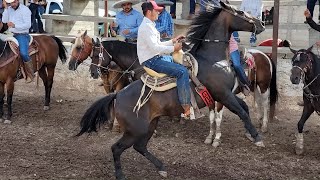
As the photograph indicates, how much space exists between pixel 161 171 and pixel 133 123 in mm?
852

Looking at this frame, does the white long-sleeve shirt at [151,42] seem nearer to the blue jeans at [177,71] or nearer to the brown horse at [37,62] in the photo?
the blue jeans at [177,71]

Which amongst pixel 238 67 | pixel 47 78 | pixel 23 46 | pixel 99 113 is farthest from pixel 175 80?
pixel 47 78

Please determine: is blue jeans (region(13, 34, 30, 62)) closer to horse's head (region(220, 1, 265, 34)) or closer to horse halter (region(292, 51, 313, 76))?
horse's head (region(220, 1, 265, 34))

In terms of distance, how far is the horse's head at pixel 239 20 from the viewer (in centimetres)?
672

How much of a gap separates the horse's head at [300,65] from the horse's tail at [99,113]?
279 centimetres

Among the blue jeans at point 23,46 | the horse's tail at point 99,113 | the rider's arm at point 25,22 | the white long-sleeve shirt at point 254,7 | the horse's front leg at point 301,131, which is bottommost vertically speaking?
the horse's front leg at point 301,131

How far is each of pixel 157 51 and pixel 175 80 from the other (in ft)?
1.49

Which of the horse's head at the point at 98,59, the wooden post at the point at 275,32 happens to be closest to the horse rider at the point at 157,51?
the horse's head at the point at 98,59

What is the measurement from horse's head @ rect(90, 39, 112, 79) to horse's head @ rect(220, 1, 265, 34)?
263 cm

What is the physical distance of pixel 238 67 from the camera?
778cm

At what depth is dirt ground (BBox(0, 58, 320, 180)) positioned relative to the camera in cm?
675

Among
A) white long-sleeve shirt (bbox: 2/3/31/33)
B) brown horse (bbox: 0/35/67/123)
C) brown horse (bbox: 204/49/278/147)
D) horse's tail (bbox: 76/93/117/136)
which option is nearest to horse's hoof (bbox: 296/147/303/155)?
brown horse (bbox: 204/49/278/147)

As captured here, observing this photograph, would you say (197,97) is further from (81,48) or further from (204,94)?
(81,48)

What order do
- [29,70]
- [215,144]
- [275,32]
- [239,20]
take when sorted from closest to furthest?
[239,20], [215,144], [275,32], [29,70]
